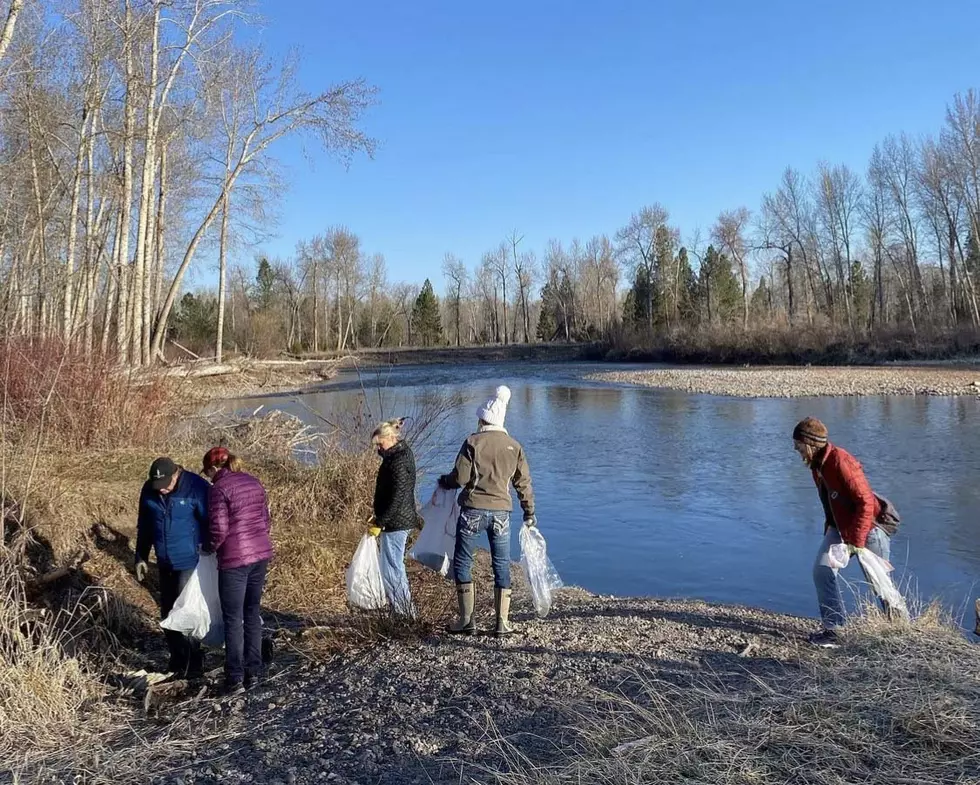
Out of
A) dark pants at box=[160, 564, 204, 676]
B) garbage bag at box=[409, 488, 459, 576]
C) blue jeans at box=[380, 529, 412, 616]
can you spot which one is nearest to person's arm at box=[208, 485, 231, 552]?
dark pants at box=[160, 564, 204, 676]

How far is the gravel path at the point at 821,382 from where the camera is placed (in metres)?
29.5

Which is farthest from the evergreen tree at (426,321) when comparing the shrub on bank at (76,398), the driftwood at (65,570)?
the driftwood at (65,570)

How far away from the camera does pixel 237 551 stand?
5262mm

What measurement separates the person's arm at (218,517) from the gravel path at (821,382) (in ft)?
91.2

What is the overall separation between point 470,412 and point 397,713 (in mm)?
19388

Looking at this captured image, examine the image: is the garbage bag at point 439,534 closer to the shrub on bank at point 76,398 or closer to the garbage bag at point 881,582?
the garbage bag at point 881,582

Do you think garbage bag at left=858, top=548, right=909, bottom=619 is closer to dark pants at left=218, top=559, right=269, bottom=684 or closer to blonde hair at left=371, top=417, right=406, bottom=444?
blonde hair at left=371, top=417, right=406, bottom=444

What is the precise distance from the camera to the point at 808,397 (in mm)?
29250

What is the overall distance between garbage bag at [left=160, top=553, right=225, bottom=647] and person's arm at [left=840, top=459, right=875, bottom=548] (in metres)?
4.46

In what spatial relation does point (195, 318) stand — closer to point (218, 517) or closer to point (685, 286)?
point (685, 286)

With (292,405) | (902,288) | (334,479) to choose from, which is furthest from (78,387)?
(902,288)

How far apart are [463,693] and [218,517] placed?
2004 mm

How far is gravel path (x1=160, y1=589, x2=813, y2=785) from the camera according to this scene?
3770 mm

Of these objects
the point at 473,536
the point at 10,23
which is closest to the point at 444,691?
the point at 473,536
